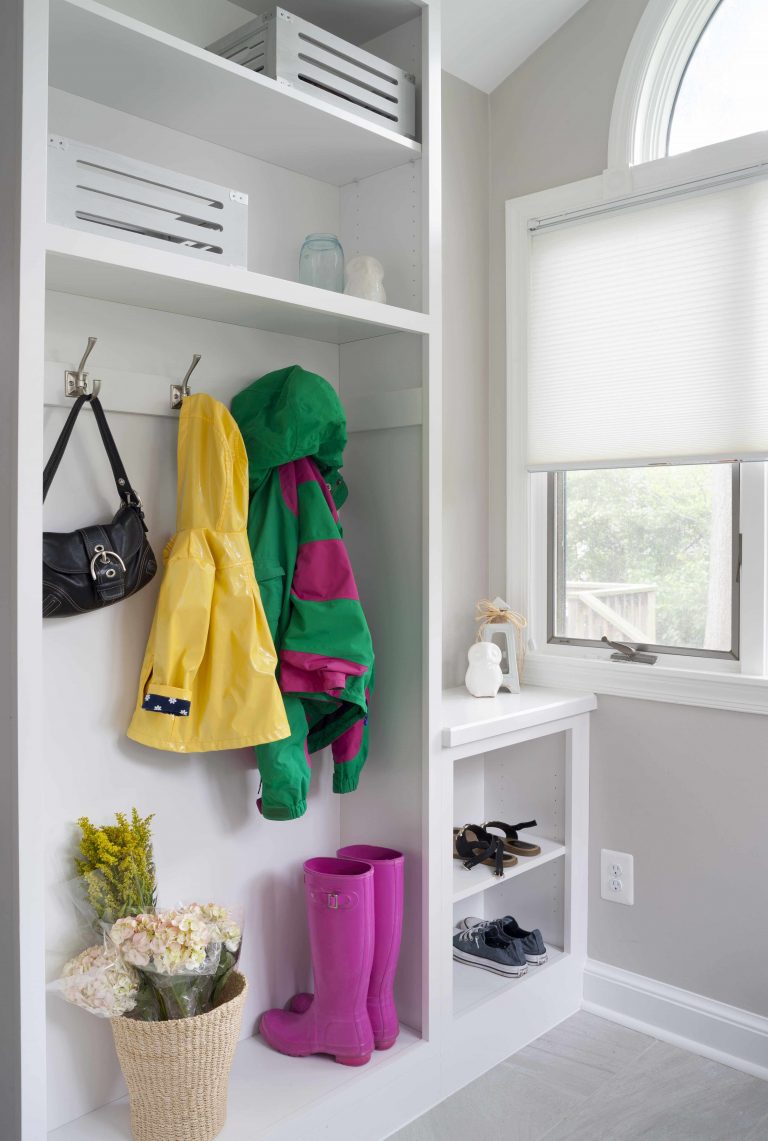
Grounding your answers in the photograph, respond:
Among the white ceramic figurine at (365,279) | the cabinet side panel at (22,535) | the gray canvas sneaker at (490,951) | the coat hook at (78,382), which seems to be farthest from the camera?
the gray canvas sneaker at (490,951)

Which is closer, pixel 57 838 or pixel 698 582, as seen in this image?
pixel 57 838

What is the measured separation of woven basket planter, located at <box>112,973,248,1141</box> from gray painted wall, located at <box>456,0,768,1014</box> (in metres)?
1.29

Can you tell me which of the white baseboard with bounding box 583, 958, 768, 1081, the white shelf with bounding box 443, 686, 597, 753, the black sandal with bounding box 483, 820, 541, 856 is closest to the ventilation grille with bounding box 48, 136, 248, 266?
the white shelf with bounding box 443, 686, 597, 753

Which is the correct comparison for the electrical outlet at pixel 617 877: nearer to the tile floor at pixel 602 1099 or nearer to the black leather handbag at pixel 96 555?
the tile floor at pixel 602 1099

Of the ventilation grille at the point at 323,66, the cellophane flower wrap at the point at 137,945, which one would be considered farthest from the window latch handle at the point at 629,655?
the ventilation grille at the point at 323,66

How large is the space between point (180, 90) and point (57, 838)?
1441 mm

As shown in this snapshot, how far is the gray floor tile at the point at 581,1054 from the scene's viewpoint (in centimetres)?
227

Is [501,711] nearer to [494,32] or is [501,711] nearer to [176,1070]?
[176,1070]

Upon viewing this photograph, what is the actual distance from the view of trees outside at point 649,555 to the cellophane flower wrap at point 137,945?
4.65ft

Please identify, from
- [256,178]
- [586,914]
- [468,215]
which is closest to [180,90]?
[256,178]

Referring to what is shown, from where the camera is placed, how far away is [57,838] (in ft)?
5.89

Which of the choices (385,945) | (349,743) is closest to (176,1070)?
(385,945)

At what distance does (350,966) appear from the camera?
202 centimetres

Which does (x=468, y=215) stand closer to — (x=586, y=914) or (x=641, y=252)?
(x=641, y=252)
